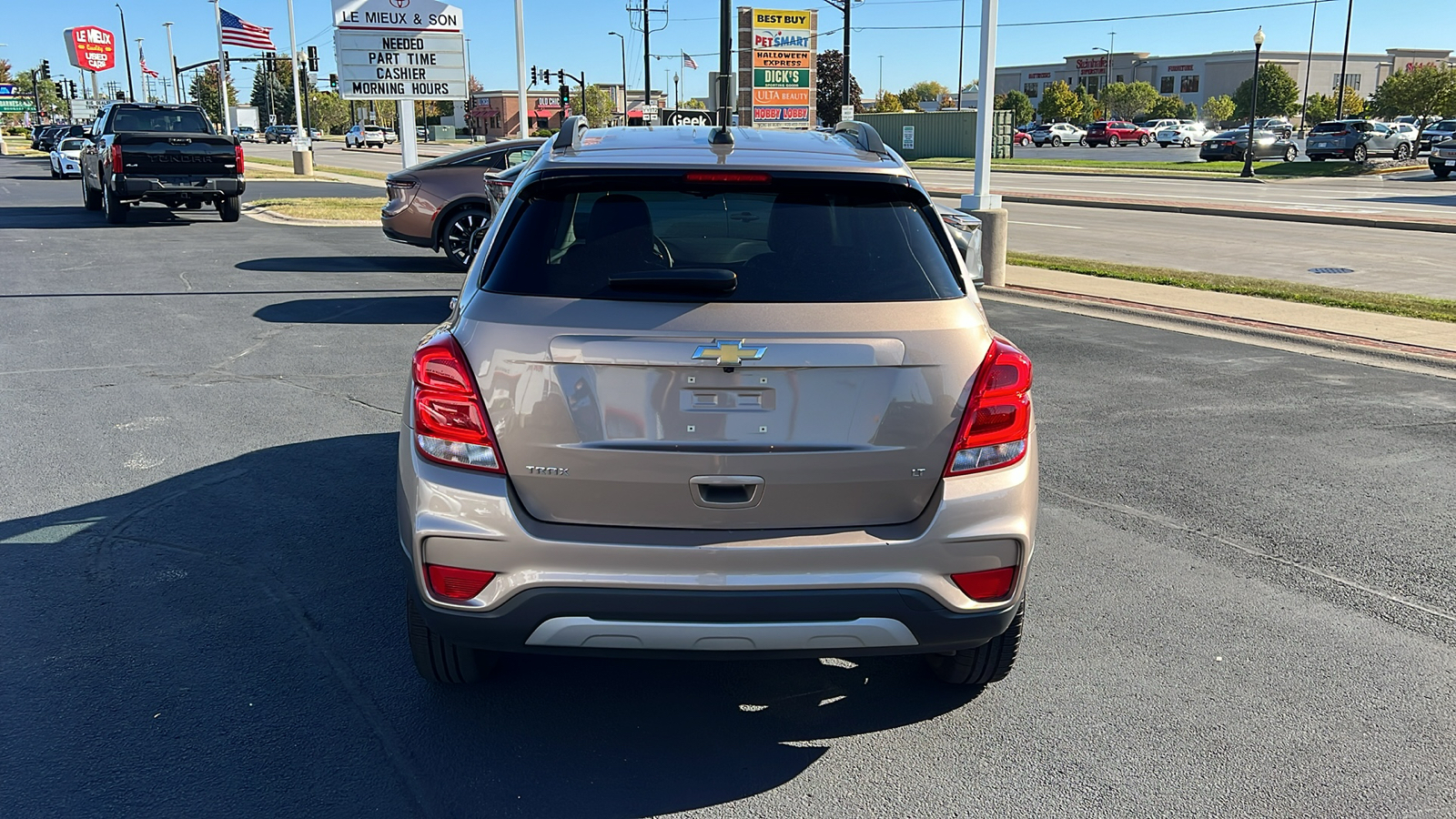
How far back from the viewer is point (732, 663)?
4.17 m

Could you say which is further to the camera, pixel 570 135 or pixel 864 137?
pixel 864 137

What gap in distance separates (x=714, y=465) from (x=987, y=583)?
86 centimetres

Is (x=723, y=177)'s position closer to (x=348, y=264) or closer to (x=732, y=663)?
(x=732, y=663)

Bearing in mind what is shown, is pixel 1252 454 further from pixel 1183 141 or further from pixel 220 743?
pixel 1183 141

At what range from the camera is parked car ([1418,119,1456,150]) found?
146ft

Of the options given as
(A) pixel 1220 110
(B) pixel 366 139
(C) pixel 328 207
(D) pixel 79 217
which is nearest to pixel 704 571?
(C) pixel 328 207

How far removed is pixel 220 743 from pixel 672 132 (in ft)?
8.57

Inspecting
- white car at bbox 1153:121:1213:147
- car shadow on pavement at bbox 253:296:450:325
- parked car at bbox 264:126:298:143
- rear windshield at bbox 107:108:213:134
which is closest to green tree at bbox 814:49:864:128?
white car at bbox 1153:121:1213:147

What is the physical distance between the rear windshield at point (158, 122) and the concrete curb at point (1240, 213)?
16827mm

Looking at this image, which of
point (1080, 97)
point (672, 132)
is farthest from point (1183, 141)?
point (672, 132)

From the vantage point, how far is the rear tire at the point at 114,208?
20.7 meters

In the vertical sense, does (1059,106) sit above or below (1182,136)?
above

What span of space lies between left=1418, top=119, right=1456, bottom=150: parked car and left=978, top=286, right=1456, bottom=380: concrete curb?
127 ft

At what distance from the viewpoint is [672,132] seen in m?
4.45
